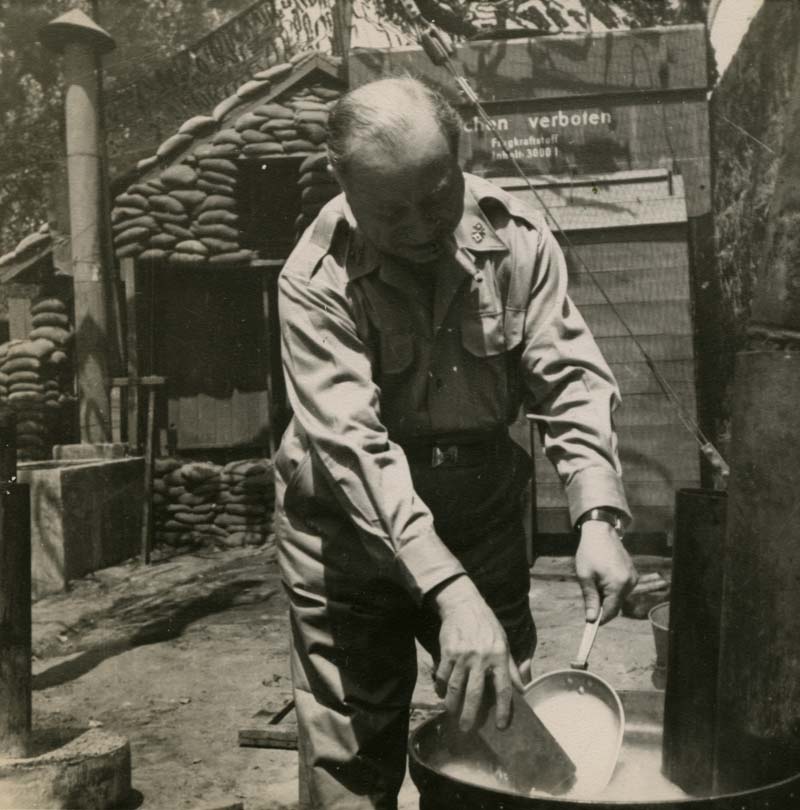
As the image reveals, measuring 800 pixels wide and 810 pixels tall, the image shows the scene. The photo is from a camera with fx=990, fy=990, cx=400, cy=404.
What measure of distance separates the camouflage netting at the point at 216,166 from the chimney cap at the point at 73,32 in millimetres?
1243

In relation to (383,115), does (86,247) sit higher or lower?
higher

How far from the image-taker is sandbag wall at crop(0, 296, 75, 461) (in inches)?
373

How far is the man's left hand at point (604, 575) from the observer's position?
196cm

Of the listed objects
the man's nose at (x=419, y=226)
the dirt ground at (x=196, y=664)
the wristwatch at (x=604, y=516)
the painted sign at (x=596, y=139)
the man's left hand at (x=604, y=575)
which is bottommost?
the dirt ground at (x=196, y=664)

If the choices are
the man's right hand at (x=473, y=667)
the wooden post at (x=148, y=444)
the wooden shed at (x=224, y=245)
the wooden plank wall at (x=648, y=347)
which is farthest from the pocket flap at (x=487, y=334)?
the wooden post at (x=148, y=444)

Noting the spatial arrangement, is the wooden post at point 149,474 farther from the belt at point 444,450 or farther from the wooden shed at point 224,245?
the belt at point 444,450

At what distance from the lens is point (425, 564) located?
1.83 m

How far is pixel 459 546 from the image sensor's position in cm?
250

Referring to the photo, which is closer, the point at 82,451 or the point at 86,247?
the point at 82,451

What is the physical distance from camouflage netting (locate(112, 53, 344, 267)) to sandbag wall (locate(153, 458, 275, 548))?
1.91 m

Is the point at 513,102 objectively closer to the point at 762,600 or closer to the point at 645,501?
the point at 645,501

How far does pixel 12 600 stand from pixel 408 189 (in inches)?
99.1

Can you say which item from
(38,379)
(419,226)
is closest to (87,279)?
(38,379)

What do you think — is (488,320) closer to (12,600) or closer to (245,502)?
(12,600)
